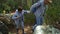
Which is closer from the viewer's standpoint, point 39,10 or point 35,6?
point 35,6

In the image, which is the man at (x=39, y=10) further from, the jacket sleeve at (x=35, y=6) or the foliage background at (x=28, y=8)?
the foliage background at (x=28, y=8)

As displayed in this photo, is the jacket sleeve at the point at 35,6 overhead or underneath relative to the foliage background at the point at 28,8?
overhead

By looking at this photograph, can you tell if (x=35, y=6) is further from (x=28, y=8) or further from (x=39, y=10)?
(x=28, y=8)

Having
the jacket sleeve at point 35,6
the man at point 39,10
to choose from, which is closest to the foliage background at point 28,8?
the man at point 39,10

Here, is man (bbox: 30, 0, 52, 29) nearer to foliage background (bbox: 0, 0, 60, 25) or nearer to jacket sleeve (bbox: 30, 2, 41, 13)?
jacket sleeve (bbox: 30, 2, 41, 13)

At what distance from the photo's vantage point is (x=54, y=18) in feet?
21.9

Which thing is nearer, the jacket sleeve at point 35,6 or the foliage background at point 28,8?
the jacket sleeve at point 35,6

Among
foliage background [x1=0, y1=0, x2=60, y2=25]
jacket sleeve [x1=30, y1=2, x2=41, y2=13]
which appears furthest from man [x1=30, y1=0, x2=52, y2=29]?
foliage background [x1=0, y1=0, x2=60, y2=25]

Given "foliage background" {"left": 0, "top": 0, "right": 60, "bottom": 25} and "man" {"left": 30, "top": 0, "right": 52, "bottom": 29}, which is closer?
"man" {"left": 30, "top": 0, "right": 52, "bottom": 29}

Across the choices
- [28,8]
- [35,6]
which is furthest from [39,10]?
[28,8]

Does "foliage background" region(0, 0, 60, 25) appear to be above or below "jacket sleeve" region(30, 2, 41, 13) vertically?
below

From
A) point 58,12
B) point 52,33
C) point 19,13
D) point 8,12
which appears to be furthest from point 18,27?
point 8,12

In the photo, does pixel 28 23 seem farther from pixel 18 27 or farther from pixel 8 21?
pixel 18 27

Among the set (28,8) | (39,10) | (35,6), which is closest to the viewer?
(35,6)
